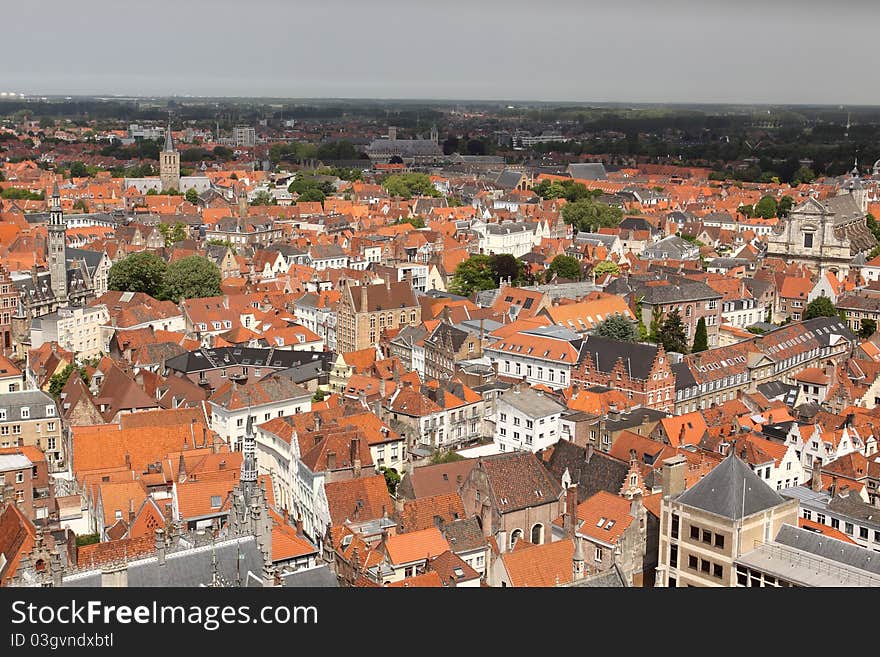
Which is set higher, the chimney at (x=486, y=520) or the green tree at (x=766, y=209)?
the green tree at (x=766, y=209)

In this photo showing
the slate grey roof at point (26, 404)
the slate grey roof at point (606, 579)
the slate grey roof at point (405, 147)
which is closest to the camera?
the slate grey roof at point (606, 579)

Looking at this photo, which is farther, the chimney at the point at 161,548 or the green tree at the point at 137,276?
the green tree at the point at 137,276

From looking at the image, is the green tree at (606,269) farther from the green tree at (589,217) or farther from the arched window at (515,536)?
the arched window at (515,536)

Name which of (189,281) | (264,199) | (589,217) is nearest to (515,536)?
(189,281)

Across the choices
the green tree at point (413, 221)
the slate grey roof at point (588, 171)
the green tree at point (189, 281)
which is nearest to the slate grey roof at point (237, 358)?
the green tree at point (189, 281)

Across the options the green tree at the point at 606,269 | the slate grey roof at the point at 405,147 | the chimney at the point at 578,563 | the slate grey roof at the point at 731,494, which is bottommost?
the chimney at the point at 578,563

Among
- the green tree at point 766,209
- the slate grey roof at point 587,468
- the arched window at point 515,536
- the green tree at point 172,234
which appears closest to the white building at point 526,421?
the slate grey roof at point 587,468

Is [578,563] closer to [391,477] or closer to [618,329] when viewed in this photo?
[391,477]

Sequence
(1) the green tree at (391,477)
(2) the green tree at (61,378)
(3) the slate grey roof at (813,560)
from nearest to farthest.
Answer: (3) the slate grey roof at (813,560)
(1) the green tree at (391,477)
(2) the green tree at (61,378)
